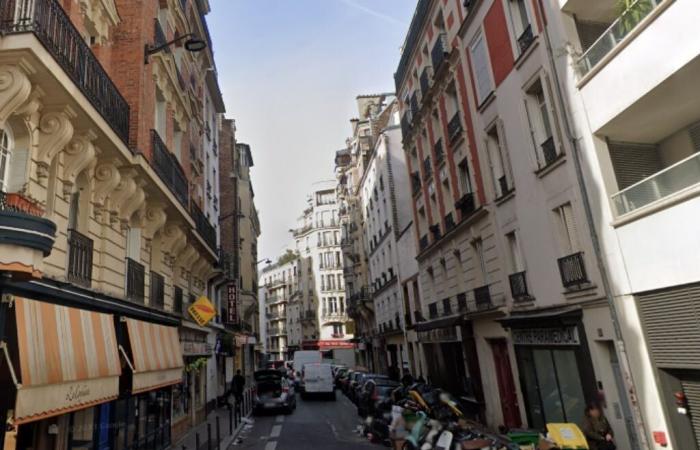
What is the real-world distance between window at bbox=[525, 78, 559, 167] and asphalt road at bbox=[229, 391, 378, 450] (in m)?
9.50

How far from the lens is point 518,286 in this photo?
14180 mm

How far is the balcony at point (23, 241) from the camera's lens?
534cm

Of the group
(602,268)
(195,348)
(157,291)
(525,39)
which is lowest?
(195,348)

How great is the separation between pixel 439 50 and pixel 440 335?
12.6 meters

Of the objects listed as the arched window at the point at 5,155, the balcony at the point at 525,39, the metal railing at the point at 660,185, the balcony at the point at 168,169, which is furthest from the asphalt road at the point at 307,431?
the balcony at the point at 525,39

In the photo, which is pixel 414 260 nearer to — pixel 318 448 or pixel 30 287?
pixel 318 448

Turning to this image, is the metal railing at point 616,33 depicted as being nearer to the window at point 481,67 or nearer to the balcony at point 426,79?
the window at point 481,67

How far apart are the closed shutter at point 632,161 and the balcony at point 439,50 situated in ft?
33.2

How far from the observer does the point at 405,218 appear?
31906mm

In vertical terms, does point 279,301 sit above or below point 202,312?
above

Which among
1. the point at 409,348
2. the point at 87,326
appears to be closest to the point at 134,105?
the point at 87,326

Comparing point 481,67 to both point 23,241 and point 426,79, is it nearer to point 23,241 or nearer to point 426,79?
point 426,79

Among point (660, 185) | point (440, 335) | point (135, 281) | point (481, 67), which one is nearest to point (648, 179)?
point (660, 185)

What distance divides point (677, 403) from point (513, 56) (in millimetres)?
10087
